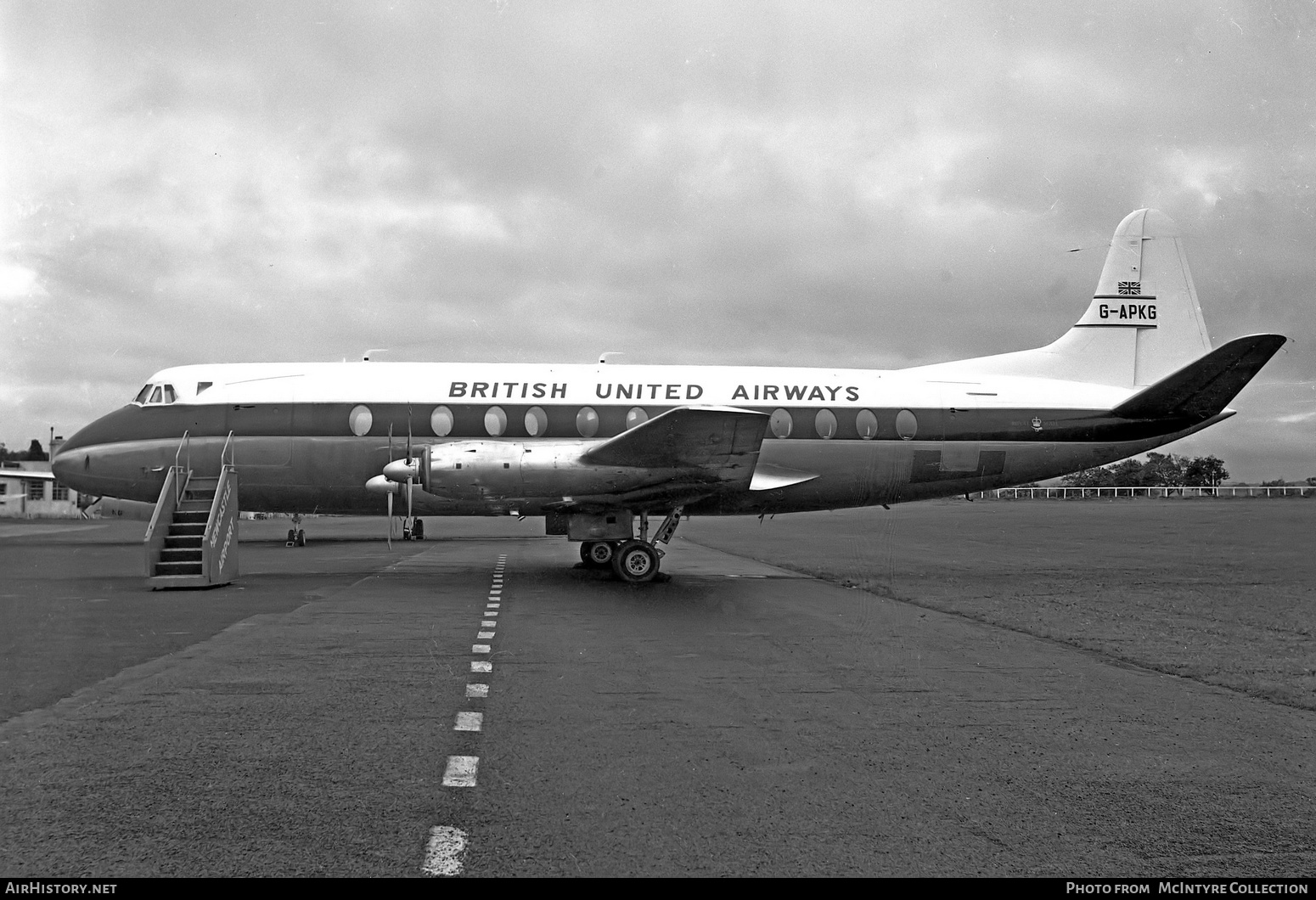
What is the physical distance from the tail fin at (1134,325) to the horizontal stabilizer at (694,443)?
7.15 meters

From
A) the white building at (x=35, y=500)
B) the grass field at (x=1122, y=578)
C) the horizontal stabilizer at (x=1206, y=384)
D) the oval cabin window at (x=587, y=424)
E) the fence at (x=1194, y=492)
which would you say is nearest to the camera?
the grass field at (x=1122, y=578)

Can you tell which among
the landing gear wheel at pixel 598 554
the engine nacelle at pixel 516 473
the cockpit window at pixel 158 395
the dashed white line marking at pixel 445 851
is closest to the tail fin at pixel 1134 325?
the landing gear wheel at pixel 598 554

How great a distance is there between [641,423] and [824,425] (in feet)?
12.7

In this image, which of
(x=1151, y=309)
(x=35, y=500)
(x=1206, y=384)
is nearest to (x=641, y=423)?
(x=1206, y=384)

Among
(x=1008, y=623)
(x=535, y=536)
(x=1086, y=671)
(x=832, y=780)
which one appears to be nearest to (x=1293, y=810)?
(x=832, y=780)

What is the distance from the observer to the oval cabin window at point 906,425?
19.8 metres

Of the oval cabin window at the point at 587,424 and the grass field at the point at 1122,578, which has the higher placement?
the oval cabin window at the point at 587,424

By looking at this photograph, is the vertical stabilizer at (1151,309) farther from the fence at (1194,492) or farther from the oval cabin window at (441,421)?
the fence at (1194,492)

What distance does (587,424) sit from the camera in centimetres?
1897

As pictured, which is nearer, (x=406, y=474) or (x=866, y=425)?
(x=406, y=474)

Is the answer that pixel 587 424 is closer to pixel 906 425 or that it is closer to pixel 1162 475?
pixel 906 425

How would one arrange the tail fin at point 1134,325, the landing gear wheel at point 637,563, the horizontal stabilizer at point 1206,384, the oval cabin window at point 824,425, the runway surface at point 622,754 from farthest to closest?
the tail fin at point 1134,325
the oval cabin window at point 824,425
the landing gear wheel at point 637,563
the horizontal stabilizer at point 1206,384
the runway surface at point 622,754

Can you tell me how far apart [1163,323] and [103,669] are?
2098 cm
